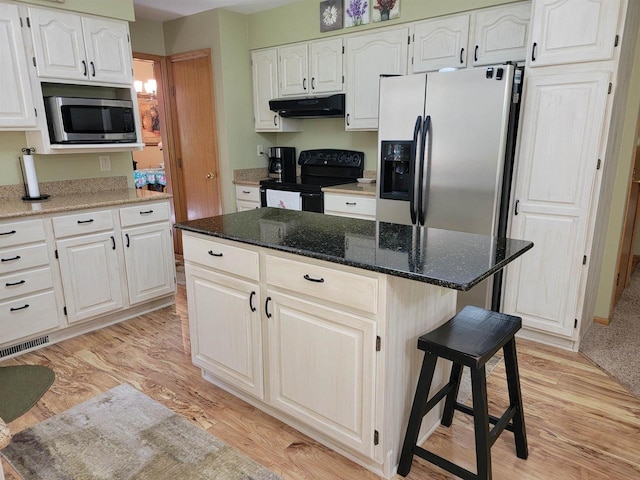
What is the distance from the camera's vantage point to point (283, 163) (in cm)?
470

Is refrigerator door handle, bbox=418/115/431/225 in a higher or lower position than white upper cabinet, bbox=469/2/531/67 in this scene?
lower

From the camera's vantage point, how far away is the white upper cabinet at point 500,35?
2.98 m

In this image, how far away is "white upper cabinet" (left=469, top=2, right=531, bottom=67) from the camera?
2.98 meters

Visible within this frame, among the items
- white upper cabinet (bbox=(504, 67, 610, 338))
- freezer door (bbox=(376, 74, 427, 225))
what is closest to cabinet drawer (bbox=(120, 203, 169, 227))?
freezer door (bbox=(376, 74, 427, 225))

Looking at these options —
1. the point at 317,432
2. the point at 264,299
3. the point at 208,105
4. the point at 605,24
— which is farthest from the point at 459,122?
the point at 208,105

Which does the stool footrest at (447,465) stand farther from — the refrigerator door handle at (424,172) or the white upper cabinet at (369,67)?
the white upper cabinet at (369,67)

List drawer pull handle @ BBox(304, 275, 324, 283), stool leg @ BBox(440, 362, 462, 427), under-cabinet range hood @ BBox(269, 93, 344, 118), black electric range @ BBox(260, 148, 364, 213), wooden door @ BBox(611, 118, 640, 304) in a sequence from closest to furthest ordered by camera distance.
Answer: drawer pull handle @ BBox(304, 275, 324, 283), stool leg @ BBox(440, 362, 462, 427), wooden door @ BBox(611, 118, 640, 304), under-cabinet range hood @ BBox(269, 93, 344, 118), black electric range @ BBox(260, 148, 364, 213)

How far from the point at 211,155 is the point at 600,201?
3524 mm

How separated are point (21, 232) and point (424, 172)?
8.72 ft

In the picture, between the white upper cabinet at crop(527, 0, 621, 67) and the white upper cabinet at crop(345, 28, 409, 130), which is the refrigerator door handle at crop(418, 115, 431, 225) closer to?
the white upper cabinet at crop(527, 0, 621, 67)

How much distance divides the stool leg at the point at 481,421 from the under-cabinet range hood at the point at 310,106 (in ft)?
9.51

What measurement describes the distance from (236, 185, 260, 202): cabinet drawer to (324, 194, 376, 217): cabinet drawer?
90 cm

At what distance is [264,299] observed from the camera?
2.01 meters

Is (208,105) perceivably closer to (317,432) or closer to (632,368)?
(317,432)
